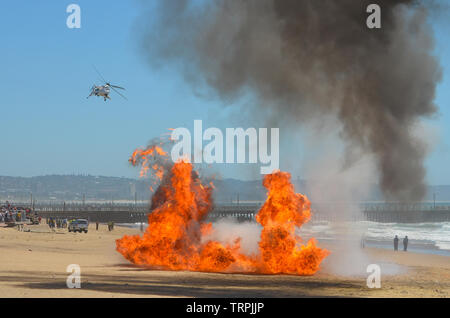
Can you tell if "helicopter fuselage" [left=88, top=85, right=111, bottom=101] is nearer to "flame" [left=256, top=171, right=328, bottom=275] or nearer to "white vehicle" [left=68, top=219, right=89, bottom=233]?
"flame" [left=256, top=171, right=328, bottom=275]

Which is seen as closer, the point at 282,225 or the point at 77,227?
the point at 282,225

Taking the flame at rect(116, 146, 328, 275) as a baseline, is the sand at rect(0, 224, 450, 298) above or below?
below

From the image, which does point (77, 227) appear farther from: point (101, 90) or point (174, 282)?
point (174, 282)

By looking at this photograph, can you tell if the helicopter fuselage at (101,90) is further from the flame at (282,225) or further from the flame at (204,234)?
the flame at (282,225)

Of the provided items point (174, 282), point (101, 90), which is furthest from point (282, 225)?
point (101, 90)

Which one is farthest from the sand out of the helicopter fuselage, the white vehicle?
the white vehicle

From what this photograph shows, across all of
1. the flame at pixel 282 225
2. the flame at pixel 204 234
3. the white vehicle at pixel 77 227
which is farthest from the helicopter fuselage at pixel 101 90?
the white vehicle at pixel 77 227

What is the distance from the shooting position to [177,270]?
29.9 meters

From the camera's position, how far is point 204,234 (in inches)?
1212

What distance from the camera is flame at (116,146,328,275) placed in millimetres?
28766
